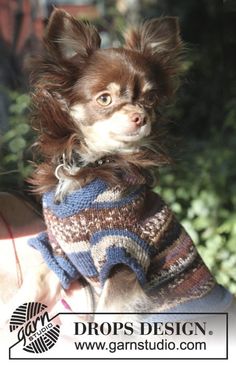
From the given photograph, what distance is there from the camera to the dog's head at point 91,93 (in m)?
1.43

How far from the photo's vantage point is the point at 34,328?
1.51m

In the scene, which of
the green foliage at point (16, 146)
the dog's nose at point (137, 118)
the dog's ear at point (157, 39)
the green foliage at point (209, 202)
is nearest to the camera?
the dog's nose at point (137, 118)

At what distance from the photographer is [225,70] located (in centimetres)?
315

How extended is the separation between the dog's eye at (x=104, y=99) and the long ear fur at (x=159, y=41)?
Answer: 0.14 m

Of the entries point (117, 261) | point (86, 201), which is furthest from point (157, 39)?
point (117, 261)

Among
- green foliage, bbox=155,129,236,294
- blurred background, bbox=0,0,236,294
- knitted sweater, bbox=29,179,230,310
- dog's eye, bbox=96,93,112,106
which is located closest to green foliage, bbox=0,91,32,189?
blurred background, bbox=0,0,236,294

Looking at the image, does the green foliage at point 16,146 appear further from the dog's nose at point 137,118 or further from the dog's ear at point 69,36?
the dog's nose at point 137,118

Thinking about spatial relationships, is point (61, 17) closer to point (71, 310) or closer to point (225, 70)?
point (71, 310)

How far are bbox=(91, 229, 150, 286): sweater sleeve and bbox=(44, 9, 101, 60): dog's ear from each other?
0.37 metres

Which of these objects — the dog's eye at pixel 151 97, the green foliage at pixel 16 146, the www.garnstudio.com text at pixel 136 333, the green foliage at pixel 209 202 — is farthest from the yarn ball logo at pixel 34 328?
the green foliage at pixel 209 202

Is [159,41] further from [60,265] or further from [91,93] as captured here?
[60,265]

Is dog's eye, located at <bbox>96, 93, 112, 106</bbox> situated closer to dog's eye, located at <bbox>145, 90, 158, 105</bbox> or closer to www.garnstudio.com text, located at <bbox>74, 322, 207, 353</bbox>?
dog's eye, located at <bbox>145, 90, 158, 105</bbox>

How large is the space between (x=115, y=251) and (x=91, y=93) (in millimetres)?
322

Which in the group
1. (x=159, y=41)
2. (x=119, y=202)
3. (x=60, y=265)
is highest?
(x=159, y=41)
